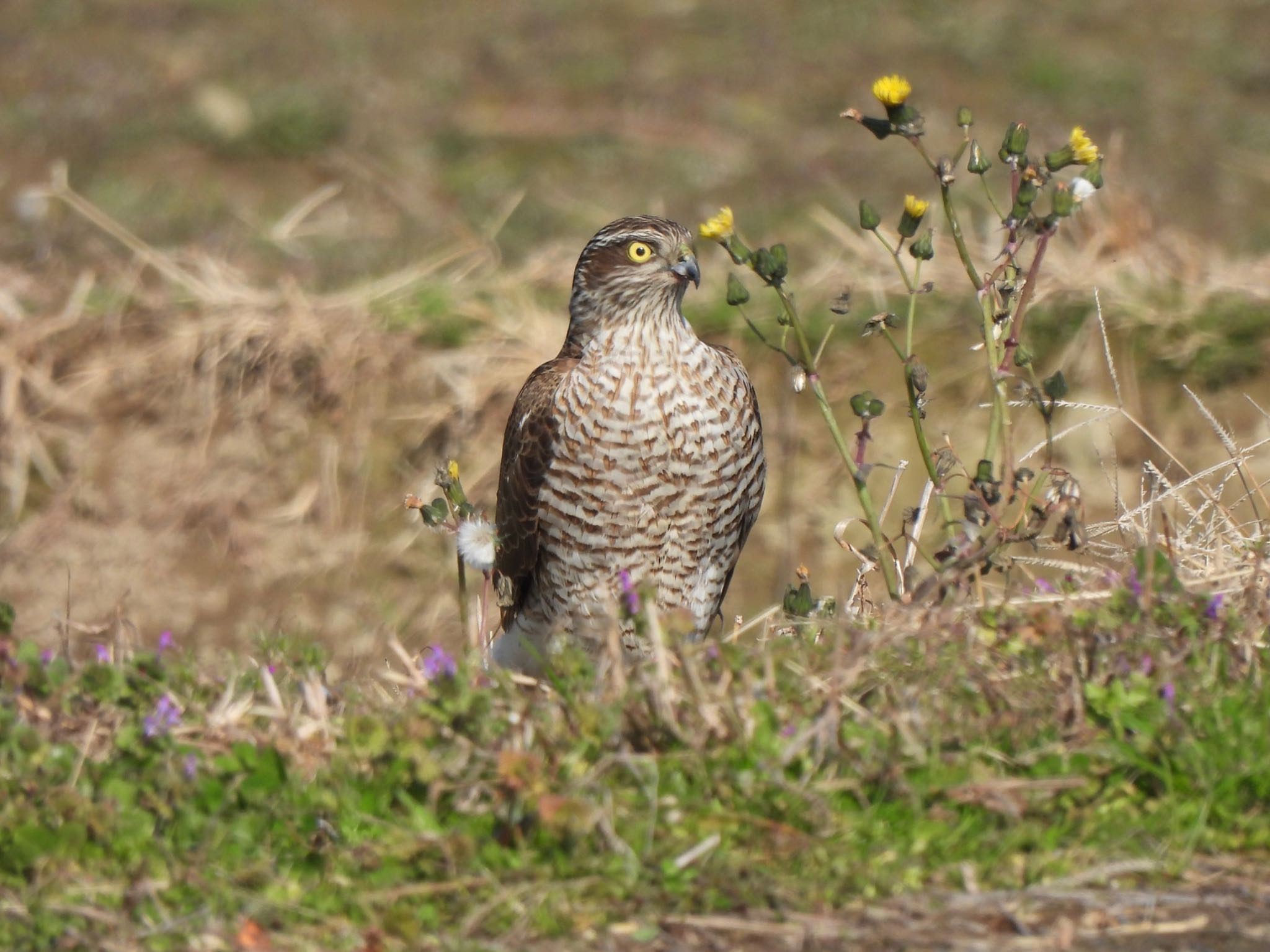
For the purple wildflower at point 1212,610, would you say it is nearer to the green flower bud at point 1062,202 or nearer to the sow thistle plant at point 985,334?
the sow thistle plant at point 985,334

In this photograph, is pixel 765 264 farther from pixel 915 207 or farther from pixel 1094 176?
pixel 1094 176

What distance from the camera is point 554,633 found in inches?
193

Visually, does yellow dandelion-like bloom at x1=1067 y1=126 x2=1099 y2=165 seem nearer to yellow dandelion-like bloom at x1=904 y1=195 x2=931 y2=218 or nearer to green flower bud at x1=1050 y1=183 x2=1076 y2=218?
green flower bud at x1=1050 y1=183 x2=1076 y2=218

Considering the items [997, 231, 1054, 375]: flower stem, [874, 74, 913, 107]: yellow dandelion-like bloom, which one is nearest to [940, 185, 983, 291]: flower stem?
[997, 231, 1054, 375]: flower stem

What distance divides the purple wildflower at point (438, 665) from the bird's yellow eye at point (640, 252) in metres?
1.71

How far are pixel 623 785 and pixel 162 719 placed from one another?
0.84 m

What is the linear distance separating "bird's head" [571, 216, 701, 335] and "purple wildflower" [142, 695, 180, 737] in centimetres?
195

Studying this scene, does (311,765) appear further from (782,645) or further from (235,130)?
(235,130)

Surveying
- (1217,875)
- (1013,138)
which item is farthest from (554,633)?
(1217,875)

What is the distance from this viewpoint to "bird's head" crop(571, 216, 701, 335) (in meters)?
4.54

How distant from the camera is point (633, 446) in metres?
4.41

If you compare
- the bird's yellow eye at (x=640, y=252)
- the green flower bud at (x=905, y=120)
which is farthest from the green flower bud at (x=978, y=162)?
the bird's yellow eye at (x=640, y=252)

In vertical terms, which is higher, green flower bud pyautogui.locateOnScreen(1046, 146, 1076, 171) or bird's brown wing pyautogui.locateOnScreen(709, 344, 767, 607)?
green flower bud pyautogui.locateOnScreen(1046, 146, 1076, 171)

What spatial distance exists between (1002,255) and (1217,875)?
1.54m
